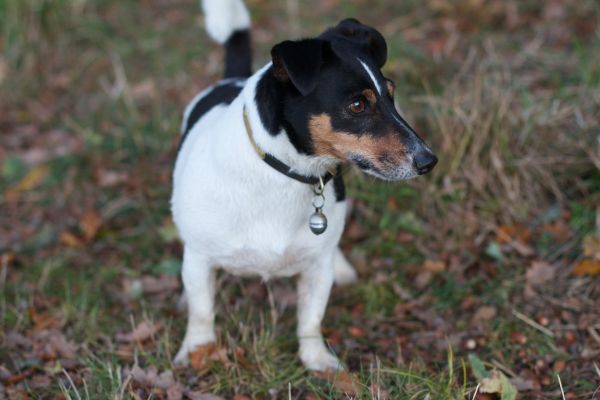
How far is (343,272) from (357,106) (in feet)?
5.15

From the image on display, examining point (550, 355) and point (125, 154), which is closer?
point (550, 355)

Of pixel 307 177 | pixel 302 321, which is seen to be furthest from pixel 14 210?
pixel 307 177

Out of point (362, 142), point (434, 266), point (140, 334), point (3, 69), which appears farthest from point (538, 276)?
point (3, 69)

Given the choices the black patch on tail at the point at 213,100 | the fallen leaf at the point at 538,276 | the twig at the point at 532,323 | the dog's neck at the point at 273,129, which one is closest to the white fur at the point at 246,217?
the dog's neck at the point at 273,129

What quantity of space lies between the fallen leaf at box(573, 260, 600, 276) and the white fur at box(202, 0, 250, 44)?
2.21 meters

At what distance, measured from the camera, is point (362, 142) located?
9.09 ft

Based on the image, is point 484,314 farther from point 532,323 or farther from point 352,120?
point 352,120

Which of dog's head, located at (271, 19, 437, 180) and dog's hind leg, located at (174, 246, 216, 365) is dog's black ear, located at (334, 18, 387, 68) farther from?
dog's hind leg, located at (174, 246, 216, 365)

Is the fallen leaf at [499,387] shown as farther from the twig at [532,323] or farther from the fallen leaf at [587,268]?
the fallen leaf at [587,268]

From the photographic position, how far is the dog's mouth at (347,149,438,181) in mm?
2719

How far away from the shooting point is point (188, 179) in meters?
3.15

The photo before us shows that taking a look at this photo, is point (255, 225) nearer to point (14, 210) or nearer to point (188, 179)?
point (188, 179)

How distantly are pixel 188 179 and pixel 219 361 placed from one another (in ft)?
2.88

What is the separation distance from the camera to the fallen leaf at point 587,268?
379 centimetres
